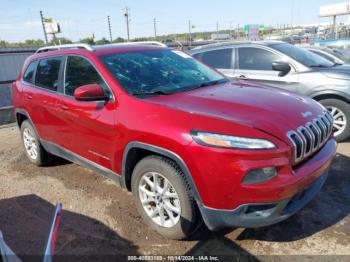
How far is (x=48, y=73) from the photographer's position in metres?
4.62

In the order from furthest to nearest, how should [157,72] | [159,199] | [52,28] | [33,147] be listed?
[52,28] → [33,147] → [157,72] → [159,199]

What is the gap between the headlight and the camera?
8.46 feet

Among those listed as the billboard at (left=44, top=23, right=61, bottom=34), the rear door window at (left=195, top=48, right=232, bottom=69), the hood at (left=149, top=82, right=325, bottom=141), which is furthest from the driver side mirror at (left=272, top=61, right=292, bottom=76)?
the billboard at (left=44, top=23, right=61, bottom=34)

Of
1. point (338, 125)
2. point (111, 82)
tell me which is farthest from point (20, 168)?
point (338, 125)

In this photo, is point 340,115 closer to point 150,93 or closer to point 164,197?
point 150,93

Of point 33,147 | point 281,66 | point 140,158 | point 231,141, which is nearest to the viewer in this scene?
point 231,141

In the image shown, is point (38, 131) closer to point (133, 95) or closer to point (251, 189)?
point (133, 95)

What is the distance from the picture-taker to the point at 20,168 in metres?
5.41

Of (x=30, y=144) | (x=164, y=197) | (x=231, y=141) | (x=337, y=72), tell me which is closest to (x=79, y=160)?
(x=164, y=197)

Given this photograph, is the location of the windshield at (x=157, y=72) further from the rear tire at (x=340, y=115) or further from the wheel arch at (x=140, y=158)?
the rear tire at (x=340, y=115)

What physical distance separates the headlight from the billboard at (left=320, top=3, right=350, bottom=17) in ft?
109

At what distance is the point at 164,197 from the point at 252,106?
1140mm

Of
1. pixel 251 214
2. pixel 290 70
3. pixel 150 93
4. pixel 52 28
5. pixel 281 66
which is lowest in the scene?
pixel 251 214

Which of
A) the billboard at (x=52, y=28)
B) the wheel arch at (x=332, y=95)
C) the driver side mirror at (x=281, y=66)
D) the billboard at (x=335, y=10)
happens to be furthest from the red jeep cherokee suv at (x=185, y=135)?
the billboard at (x=335, y=10)
